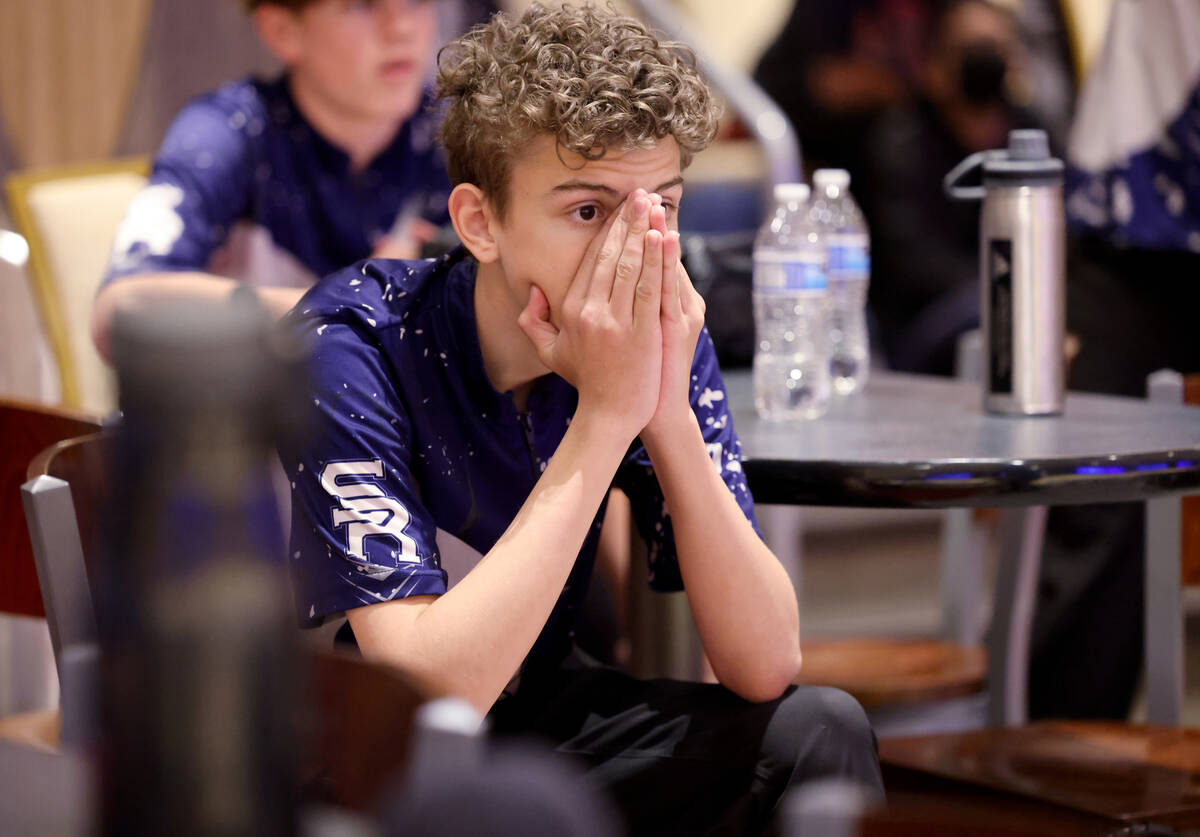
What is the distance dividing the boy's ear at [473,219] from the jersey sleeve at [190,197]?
3.33 feet

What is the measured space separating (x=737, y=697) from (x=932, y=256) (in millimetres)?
3063

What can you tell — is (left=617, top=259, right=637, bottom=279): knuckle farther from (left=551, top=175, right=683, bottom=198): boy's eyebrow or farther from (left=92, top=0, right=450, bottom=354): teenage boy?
(left=92, top=0, right=450, bottom=354): teenage boy

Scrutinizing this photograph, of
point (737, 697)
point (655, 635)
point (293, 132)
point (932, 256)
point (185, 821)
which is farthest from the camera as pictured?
point (932, 256)

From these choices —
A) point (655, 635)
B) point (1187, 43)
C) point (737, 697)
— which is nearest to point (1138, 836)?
point (737, 697)

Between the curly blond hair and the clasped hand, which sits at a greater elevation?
the curly blond hair

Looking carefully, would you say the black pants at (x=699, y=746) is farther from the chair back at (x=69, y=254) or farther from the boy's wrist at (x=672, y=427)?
the chair back at (x=69, y=254)

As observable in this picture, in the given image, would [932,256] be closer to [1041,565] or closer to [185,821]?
[1041,565]

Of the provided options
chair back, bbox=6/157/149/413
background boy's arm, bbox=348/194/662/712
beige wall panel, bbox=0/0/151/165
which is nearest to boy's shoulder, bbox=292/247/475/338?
background boy's arm, bbox=348/194/662/712

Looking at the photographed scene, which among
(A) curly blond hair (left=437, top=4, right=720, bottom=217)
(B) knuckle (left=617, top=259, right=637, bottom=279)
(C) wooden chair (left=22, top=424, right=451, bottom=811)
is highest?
(A) curly blond hair (left=437, top=4, right=720, bottom=217)

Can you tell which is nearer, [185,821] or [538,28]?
[185,821]

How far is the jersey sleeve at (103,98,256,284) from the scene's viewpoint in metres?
2.08

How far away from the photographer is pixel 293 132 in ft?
7.80

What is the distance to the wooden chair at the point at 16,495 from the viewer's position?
1229 mm

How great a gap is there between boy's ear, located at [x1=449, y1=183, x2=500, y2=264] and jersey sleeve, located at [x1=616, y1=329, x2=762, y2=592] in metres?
0.22
